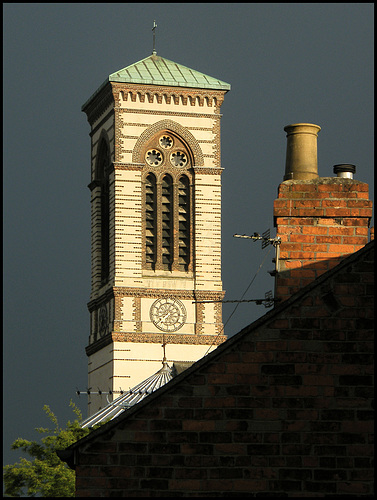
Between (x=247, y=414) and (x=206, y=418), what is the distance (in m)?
0.25

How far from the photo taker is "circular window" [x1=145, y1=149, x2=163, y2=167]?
216 ft

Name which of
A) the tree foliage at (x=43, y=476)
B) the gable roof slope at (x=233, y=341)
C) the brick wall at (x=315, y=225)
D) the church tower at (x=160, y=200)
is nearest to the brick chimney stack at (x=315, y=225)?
the brick wall at (x=315, y=225)

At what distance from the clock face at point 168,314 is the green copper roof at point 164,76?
9.12 m

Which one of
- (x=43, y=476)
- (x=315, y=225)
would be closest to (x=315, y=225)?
(x=315, y=225)

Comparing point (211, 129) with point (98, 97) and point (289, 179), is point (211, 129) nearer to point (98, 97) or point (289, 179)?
point (98, 97)

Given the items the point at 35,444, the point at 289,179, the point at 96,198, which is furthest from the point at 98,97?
the point at 289,179

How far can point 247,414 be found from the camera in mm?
9812

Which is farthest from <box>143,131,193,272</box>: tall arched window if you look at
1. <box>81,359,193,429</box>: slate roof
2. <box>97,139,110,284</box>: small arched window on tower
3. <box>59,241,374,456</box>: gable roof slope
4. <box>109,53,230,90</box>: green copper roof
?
<box>59,241,374,456</box>: gable roof slope

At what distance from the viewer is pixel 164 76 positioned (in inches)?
2635

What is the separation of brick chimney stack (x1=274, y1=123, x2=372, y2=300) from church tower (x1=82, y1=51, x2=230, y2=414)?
51752 millimetres

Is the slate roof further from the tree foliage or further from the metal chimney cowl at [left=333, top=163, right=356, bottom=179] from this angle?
the metal chimney cowl at [left=333, top=163, right=356, bottom=179]

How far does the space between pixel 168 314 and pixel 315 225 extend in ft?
170

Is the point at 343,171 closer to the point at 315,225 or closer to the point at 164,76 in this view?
the point at 315,225

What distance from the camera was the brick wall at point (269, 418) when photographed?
9.66 metres
